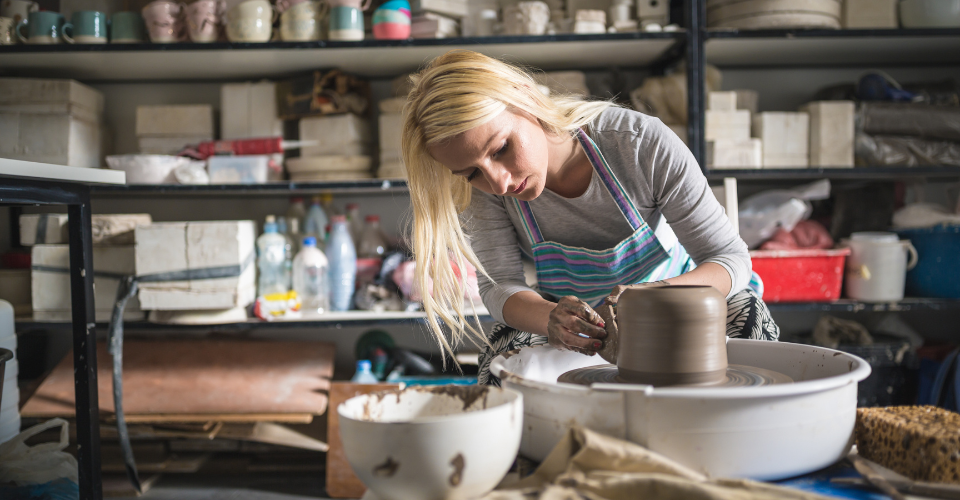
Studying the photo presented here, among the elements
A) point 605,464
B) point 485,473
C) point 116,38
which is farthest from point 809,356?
point 116,38

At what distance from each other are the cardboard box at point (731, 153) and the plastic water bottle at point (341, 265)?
4.37ft

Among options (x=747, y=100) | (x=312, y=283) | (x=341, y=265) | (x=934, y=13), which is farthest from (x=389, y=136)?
(x=934, y=13)

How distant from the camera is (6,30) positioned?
215 centimetres

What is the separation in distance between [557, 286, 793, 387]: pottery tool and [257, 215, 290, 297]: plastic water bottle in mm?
1736

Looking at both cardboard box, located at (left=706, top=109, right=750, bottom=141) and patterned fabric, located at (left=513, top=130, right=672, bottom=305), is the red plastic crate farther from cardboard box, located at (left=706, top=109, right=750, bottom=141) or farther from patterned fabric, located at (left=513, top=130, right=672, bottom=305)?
patterned fabric, located at (left=513, top=130, right=672, bottom=305)

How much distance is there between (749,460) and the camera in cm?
64

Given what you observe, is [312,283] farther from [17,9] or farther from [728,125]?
[728,125]

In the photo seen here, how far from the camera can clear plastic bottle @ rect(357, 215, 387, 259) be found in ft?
7.95

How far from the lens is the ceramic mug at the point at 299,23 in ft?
6.98

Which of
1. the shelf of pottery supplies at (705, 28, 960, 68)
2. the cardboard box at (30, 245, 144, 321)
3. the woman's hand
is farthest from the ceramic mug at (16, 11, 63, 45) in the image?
the shelf of pottery supplies at (705, 28, 960, 68)

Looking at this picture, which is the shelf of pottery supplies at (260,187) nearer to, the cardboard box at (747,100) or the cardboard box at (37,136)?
the cardboard box at (37,136)

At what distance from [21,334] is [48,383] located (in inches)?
15.0

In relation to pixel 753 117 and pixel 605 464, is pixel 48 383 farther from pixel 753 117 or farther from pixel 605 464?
pixel 753 117

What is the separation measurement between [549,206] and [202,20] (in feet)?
4.99
